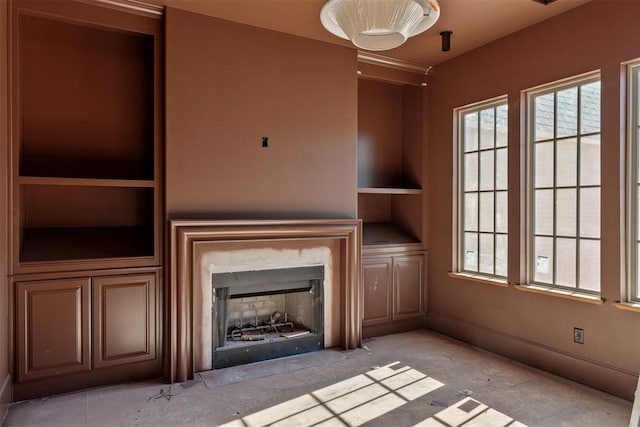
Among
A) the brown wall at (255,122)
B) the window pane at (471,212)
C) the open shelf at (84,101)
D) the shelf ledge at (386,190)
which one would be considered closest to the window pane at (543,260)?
the window pane at (471,212)

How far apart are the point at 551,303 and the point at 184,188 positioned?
3.10 m

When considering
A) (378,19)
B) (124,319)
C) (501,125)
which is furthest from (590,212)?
(124,319)

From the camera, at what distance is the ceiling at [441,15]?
307cm

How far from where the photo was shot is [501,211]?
3.79m

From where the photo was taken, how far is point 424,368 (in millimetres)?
3371

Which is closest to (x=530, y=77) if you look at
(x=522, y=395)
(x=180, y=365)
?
(x=522, y=395)

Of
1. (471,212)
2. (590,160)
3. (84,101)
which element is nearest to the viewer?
(590,160)

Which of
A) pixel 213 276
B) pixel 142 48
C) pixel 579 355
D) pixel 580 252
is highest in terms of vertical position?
pixel 142 48

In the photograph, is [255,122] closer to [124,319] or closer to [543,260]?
[124,319]

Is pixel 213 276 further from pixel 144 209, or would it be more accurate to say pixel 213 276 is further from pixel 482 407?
pixel 482 407

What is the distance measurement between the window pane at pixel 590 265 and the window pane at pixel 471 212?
1.07 m

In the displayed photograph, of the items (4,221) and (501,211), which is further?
(501,211)

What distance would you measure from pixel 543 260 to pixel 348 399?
2.00 metres

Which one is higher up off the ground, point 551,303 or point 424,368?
point 551,303
